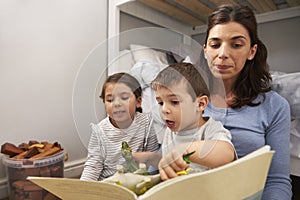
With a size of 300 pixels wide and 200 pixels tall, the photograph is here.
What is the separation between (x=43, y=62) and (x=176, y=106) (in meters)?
0.74

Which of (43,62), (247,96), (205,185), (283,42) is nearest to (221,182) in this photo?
(205,185)

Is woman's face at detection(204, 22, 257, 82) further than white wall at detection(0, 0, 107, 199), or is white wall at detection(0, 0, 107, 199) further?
white wall at detection(0, 0, 107, 199)

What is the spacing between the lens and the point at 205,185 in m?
0.28

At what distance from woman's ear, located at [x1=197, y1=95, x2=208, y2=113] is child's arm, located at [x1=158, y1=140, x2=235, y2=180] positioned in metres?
0.05

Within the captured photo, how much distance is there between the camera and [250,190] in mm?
311

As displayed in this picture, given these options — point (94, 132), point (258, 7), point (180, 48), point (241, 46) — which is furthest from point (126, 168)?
point (258, 7)

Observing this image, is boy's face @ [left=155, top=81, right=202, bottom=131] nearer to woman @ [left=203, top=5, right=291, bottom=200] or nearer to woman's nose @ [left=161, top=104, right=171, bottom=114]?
woman's nose @ [left=161, top=104, right=171, bottom=114]

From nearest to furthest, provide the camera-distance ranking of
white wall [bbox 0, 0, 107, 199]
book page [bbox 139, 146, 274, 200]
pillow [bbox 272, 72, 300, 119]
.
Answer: book page [bbox 139, 146, 274, 200] < pillow [bbox 272, 72, 300, 119] < white wall [bbox 0, 0, 107, 199]

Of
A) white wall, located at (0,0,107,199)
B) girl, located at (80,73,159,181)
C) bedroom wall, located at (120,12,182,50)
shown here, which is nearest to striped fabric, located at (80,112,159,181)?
girl, located at (80,73,159,181)

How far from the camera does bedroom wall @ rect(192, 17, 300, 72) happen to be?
120 centimetres

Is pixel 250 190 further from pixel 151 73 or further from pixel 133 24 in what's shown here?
pixel 133 24

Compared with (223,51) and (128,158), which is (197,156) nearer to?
(128,158)

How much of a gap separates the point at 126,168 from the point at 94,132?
0.09 meters

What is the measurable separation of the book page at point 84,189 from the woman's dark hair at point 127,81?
13cm
